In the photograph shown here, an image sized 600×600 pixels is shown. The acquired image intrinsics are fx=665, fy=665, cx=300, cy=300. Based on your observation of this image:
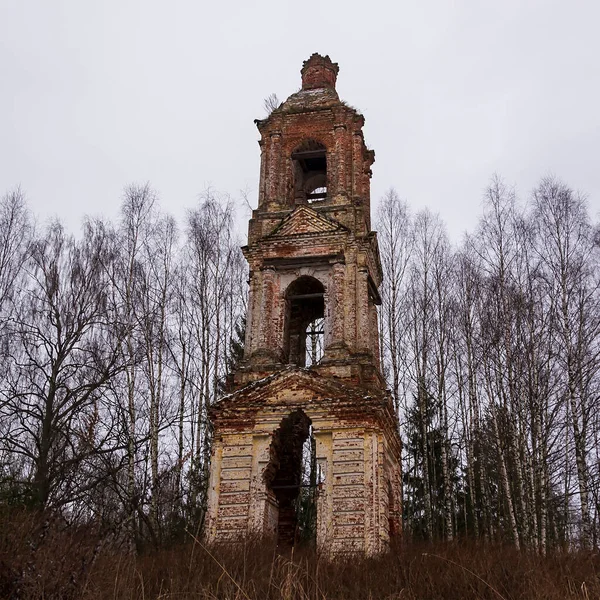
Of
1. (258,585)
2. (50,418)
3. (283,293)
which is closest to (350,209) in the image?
(283,293)

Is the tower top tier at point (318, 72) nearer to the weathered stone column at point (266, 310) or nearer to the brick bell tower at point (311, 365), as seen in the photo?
the brick bell tower at point (311, 365)

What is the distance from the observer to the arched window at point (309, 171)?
17.8m

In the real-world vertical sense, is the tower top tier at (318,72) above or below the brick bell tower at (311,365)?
above

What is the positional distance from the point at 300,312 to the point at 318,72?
24.8 feet

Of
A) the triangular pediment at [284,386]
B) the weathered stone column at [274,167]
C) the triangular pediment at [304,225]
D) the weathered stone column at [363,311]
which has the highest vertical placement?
the weathered stone column at [274,167]

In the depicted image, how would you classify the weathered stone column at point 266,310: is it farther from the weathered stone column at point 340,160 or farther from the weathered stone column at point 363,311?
the weathered stone column at point 340,160

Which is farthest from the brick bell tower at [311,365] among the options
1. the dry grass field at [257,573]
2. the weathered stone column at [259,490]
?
the dry grass field at [257,573]

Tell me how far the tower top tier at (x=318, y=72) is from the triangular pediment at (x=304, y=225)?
16.5ft

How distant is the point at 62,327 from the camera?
53.8ft

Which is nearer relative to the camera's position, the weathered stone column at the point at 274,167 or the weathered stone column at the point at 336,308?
the weathered stone column at the point at 336,308

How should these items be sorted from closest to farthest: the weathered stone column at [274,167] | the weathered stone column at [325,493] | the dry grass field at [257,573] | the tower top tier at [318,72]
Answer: the dry grass field at [257,573], the weathered stone column at [325,493], the weathered stone column at [274,167], the tower top tier at [318,72]

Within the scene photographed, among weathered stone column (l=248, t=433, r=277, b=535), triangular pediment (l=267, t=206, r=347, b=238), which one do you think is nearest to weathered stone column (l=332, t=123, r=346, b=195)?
triangular pediment (l=267, t=206, r=347, b=238)

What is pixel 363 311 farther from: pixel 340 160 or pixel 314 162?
pixel 314 162

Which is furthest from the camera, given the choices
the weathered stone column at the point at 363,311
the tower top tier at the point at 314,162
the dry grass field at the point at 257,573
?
the tower top tier at the point at 314,162
